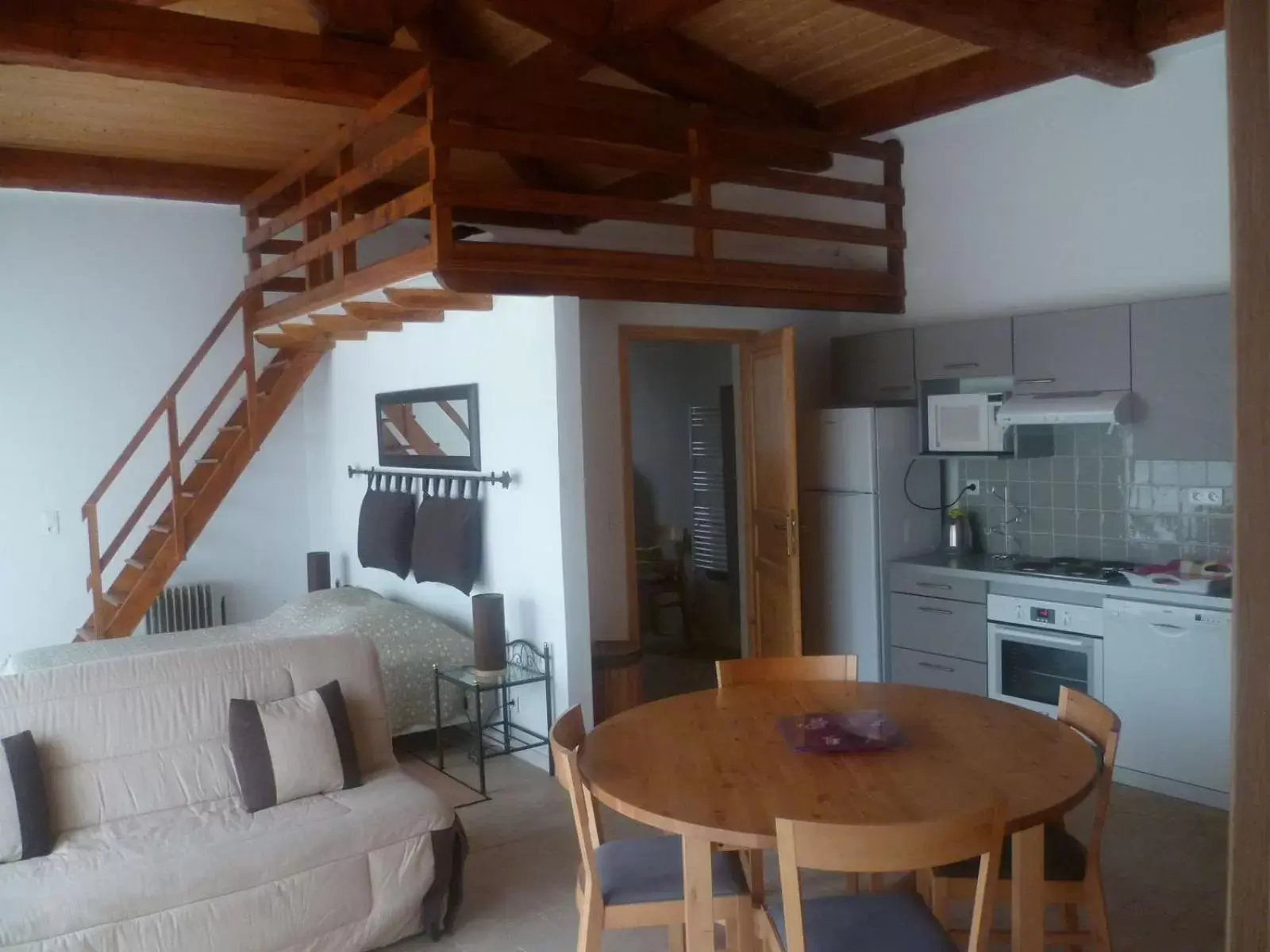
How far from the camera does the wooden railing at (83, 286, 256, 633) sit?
17.6ft

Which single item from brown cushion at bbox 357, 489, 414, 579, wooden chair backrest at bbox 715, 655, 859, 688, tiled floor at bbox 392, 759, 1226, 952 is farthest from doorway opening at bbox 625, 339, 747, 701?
wooden chair backrest at bbox 715, 655, 859, 688

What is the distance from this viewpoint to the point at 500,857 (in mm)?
3713

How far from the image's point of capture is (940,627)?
4.79 metres

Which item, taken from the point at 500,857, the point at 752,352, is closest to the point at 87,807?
the point at 500,857

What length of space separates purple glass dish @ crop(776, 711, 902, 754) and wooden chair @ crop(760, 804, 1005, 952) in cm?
37

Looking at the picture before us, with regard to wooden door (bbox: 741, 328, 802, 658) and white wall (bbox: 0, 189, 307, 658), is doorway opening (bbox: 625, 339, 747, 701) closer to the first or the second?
wooden door (bbox: 741, 328, 802, 658)

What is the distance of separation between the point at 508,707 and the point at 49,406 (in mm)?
3424

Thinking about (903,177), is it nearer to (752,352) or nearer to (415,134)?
(752,352)

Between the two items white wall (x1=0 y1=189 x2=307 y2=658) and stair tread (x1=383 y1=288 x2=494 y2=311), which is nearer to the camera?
stair tread (x1=383 y1=288 x2=494 y2=311)

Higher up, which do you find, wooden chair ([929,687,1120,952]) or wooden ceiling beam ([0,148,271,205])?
wooden ceiling beam ([0,148,271,205])

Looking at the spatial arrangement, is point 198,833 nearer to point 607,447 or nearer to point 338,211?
point 607,447

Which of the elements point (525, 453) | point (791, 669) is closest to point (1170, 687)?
point (791, 669)

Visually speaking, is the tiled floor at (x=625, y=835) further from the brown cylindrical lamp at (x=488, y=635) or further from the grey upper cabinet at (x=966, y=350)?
the grey upper cabinet at (x=966, y=350)

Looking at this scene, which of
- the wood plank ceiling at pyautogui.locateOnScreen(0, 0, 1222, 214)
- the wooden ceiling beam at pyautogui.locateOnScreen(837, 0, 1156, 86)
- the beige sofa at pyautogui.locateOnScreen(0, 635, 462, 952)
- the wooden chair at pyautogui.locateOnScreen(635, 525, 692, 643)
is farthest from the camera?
the wooden chair at pyautogui.locateOnScreen(635, 525, 692, 643)
